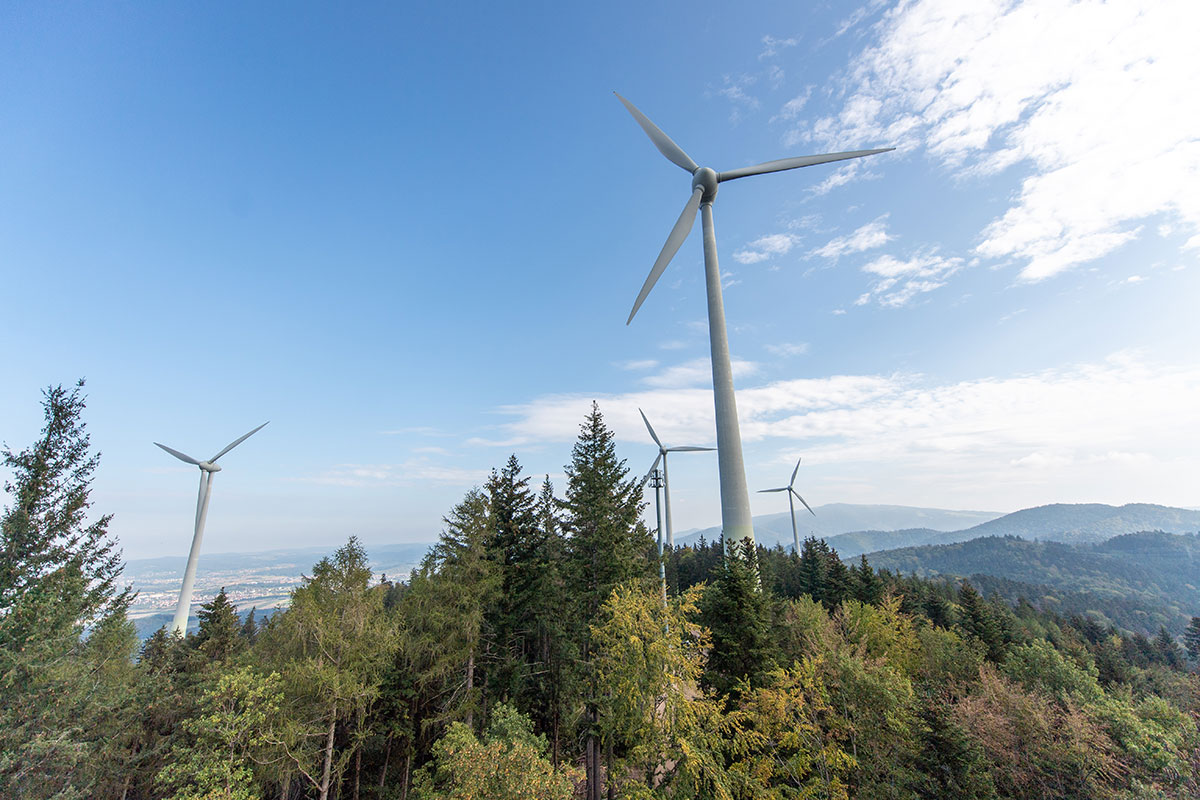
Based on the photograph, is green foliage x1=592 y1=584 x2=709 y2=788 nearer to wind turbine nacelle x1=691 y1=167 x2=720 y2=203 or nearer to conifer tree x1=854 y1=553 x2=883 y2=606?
wind turbine nacelle x1=691 y1=167 x2=720 y2=203

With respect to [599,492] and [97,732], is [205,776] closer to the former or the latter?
[97,732]

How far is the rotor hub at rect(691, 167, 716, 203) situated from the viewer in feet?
147

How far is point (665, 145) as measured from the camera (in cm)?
4597

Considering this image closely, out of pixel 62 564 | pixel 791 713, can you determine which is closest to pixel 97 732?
pixel 62 564

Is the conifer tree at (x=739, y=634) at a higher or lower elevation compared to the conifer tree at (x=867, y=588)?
higher

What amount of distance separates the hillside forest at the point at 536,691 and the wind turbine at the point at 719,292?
26.0 feet

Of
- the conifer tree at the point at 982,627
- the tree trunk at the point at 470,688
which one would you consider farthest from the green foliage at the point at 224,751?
the conifer tree at the point at 982,627

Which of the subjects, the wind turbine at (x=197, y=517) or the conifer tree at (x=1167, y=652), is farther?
the conifer tree at (x=1167, y=652)

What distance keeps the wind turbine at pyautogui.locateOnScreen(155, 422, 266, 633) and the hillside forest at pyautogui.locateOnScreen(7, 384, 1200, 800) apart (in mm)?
25023

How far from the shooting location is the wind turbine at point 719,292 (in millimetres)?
37375

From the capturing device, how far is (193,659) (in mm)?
35312

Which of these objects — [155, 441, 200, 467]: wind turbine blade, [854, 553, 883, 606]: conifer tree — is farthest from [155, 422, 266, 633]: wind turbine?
[854, 553, 883, 606]: conifer tree

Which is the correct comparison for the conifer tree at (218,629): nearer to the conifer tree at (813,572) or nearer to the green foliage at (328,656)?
the green foliage at (328,656)

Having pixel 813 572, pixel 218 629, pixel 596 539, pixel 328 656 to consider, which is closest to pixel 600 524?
pixel 596 539
